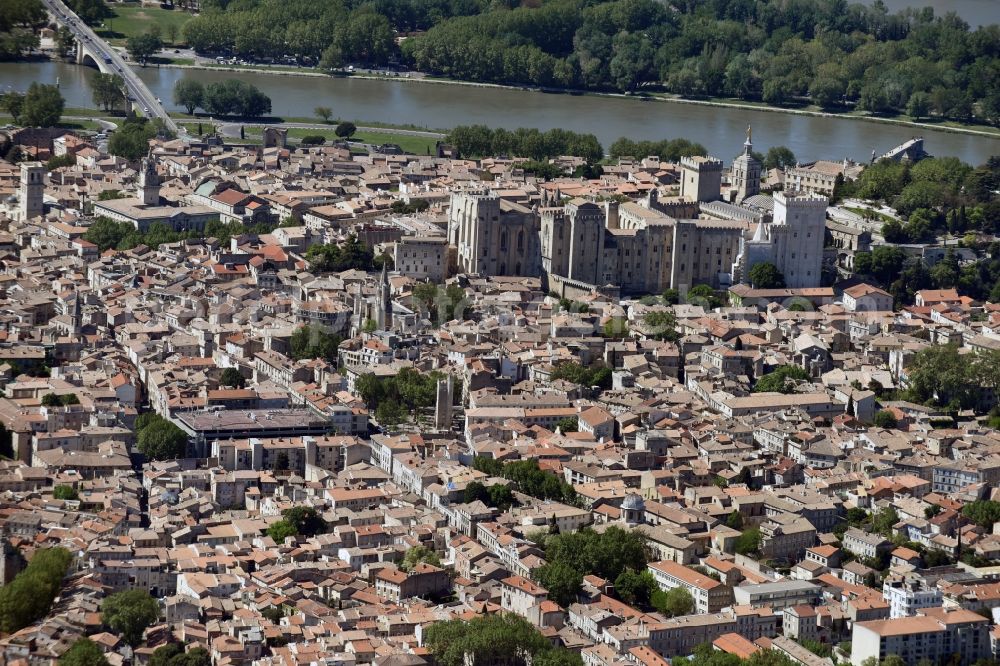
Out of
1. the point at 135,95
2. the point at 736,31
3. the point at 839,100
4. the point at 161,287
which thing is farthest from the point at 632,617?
the point at 736,31

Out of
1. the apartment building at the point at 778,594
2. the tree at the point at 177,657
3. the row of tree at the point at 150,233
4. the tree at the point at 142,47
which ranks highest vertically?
the tree at the point at 142,47

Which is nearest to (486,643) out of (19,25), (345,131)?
(345,131)

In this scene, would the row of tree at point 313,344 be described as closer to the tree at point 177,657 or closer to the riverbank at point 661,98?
the tree at point 177,657

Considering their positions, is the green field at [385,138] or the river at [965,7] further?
the river at [965,7]

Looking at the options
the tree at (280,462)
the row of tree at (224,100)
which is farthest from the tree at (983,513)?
the row of tree at (224,100)

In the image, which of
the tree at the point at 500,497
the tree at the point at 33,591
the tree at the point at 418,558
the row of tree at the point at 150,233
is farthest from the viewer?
the row of tree at the point at 150,233

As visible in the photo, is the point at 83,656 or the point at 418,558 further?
the point at 418,558

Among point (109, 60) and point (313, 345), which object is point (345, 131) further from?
point (313, 345)

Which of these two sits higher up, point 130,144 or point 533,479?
point 130,144
